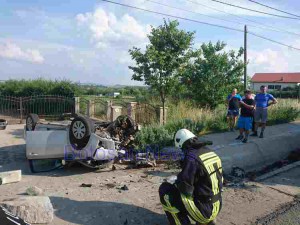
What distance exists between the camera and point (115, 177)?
23.1 ft

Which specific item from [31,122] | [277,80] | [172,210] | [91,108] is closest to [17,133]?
[91,108]

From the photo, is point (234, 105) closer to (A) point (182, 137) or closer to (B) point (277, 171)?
(B) point (277, 171)

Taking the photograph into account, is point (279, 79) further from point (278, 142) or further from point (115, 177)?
point (115, 177)

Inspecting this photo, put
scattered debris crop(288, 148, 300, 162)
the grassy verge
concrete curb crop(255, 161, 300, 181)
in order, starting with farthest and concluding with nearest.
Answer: scattered debris crop(288, 148, 300, 162)
the grassy verge
concrete curb crop(255, 161, 300, 181)

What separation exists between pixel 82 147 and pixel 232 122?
6.33 meters

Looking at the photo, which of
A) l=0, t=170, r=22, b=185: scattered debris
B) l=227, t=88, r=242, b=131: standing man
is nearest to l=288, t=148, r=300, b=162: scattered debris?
l=227, t=88, r=242, b=131: standing man

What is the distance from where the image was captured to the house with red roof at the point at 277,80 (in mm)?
64562

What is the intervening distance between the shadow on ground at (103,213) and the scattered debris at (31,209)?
0.98 ft

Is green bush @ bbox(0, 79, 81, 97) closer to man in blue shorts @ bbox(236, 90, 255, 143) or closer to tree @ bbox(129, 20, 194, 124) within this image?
tree @ bbox(129, 20, 194, 124)

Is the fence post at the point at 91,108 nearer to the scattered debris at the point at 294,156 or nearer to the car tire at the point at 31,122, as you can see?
the car tire at the point at 31,122

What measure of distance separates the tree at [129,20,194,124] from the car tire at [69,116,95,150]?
22.7 feet

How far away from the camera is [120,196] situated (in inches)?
233

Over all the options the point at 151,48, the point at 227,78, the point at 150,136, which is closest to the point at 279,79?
the point at 227,78

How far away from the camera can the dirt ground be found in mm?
5117
